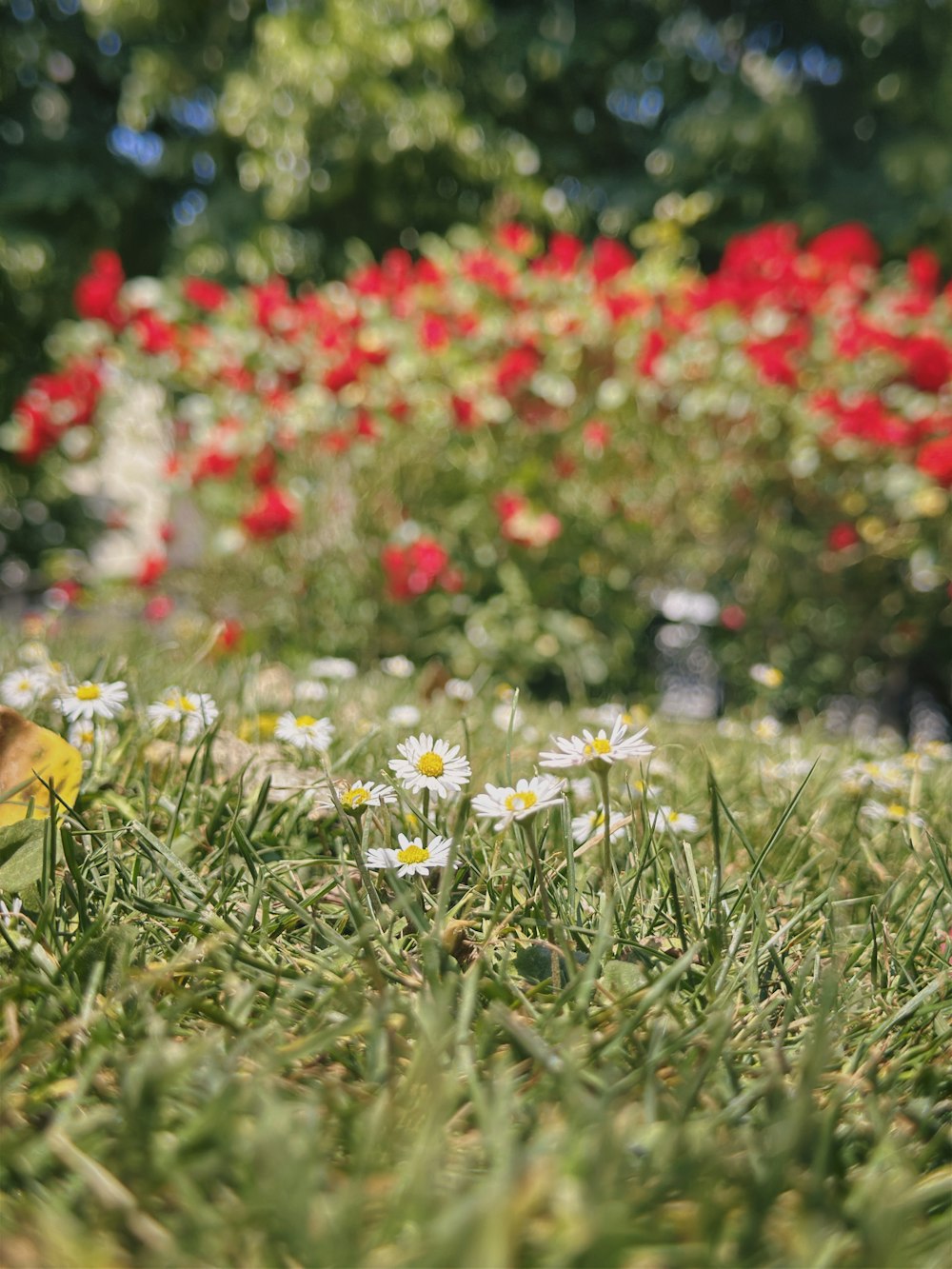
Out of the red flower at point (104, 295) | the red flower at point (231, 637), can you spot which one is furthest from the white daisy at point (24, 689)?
the red flower at point (104, 295)

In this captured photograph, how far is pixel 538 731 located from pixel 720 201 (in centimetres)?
680

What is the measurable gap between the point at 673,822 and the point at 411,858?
0.40 meters

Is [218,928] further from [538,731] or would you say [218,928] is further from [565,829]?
[538,731]

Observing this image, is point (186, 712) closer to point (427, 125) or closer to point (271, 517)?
point (271, 517)

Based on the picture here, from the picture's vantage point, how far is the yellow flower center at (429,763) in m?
1.03

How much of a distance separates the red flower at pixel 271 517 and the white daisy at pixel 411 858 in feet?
9.75

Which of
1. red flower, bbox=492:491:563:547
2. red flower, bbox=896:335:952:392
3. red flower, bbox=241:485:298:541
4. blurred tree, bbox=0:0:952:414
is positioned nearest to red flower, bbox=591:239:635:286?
red flower, bbox=492:491:563:547

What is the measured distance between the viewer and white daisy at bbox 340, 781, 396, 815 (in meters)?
0.98

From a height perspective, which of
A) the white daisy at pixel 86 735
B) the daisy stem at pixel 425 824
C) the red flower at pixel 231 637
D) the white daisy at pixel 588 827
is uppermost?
Result: the red flower at pixel 231 637

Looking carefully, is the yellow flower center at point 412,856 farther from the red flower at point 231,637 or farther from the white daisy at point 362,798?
the red flower at point 231,637

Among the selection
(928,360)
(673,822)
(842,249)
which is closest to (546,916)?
(673,822)

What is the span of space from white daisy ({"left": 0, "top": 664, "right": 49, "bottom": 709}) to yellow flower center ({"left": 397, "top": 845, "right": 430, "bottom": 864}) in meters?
0.70

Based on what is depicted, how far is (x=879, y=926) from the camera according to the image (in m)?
1.08

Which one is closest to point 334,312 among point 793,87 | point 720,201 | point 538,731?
point 538,731
